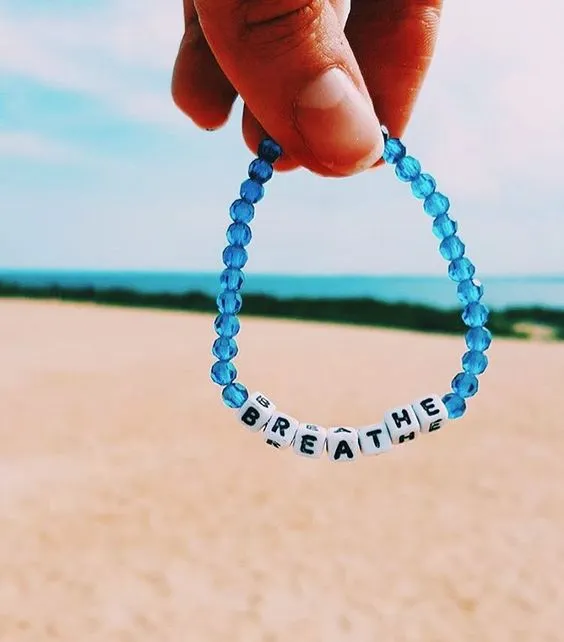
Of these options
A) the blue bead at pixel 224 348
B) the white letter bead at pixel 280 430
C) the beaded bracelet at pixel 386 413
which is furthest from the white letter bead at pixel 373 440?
the blue bead at pixel 224 348

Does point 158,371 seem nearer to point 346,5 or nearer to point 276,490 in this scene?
point 276,490

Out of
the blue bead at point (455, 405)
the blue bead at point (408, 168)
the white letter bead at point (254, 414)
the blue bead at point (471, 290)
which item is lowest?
the white letter bead at point (254, 414)

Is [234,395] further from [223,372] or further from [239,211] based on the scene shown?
[239,211]

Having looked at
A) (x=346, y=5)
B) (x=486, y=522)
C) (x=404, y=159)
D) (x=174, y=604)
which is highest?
(x=346, y=5)

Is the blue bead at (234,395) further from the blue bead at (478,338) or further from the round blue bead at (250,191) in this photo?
the blue bead at (478,338)

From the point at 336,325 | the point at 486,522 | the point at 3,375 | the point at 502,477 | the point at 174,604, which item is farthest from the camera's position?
the point at 336,325

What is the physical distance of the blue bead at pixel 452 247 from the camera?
207 cm

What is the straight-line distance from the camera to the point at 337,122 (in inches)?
74.5

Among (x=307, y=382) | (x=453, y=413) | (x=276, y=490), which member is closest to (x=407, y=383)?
(x=307, y=382)

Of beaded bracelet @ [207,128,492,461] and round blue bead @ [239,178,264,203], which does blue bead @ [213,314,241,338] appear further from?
round blue bead @ [239,178,264,203]

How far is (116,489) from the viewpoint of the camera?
7801 mm

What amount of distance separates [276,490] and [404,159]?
6.13 m

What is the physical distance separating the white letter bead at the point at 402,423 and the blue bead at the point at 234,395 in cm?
36

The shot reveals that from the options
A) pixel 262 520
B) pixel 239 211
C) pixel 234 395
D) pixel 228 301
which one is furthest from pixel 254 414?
pixel 262 520
